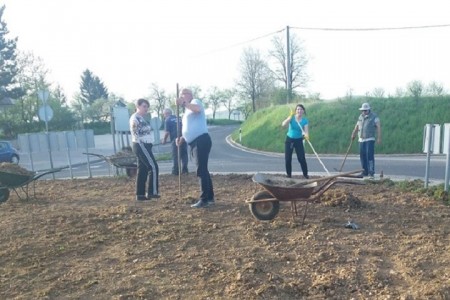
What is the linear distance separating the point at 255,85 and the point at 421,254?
177ft

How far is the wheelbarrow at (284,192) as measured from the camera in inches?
213

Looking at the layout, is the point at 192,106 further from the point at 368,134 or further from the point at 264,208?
the point at 368,134

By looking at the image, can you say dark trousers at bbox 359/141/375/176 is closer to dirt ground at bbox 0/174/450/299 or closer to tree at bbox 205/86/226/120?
dirt ground at bbox 0/174/450/299

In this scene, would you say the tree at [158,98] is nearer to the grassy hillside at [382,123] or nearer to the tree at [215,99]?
the tree at [215,99]

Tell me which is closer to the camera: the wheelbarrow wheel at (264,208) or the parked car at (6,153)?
the wheelbarrow wheel at (264,208)

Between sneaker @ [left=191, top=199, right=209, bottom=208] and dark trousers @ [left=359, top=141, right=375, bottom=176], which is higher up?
dark trousers @ [left=359, top=141, right=375, bottom=176]

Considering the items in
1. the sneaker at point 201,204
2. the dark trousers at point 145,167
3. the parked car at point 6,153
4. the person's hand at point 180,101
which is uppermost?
the person's hand at point 180,101

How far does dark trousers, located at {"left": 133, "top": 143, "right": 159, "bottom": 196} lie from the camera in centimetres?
710

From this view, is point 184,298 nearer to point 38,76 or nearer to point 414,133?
point 414,133

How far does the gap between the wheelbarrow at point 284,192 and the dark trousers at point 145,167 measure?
6.89 feet

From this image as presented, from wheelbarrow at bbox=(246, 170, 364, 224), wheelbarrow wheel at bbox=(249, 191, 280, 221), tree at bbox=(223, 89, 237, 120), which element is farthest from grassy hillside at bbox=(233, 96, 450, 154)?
tree at bbox=(223, 89, 237, 120)

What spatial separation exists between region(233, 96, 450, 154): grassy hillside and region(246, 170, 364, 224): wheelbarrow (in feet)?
52.7

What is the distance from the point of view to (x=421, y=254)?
4355 mm

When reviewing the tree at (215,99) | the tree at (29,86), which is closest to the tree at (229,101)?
the tree at (215,99)
